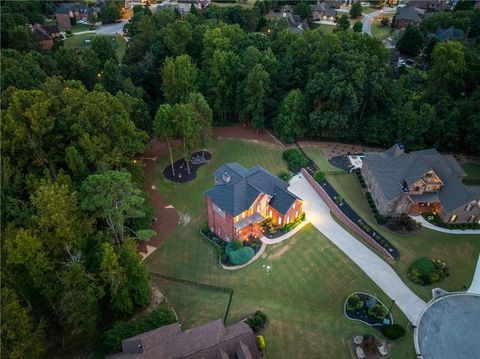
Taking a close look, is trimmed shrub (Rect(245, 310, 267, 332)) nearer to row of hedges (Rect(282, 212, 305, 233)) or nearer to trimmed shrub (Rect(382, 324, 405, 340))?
trimmed shrub (Rect(382, 324, 405, 340))

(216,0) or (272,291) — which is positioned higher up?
(216,0)

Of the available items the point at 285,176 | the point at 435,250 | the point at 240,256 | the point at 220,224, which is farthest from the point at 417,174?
the point at 220,224

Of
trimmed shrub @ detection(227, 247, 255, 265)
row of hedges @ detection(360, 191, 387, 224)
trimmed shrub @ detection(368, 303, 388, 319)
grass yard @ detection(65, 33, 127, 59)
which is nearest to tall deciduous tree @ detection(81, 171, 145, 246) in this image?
trimmed shrub @ detection(227, 247, 255, 265)

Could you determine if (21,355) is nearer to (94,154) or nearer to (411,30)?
(94,154)

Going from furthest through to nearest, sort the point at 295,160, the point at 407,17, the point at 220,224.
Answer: the point at 407,17 < the point at 295,160 < the point at 220,224

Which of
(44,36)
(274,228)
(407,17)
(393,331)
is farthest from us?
(407,17)

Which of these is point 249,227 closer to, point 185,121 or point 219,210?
point 219,210

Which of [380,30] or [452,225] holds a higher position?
[380,30]

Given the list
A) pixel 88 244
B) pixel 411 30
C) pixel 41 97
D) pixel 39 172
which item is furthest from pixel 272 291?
pixel 411 30
